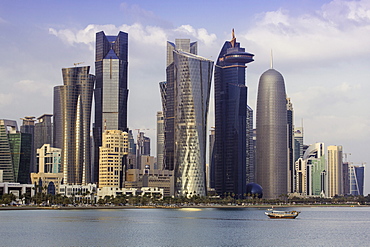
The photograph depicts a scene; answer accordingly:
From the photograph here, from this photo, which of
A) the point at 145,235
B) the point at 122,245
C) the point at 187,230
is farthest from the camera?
the point at 187,230

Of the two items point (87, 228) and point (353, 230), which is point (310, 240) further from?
point (87, 228)

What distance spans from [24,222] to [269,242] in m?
83.1

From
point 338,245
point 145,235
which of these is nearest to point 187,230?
point 145,235

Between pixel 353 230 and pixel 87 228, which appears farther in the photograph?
pixel 353 230

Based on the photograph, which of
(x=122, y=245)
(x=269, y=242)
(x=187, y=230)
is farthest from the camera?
(x=187, y=230)

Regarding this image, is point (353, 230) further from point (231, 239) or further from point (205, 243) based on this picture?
point (205, 243)

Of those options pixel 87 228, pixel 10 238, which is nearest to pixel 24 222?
pixel 87 228

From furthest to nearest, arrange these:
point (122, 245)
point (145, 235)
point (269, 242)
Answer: point (145, 235), point (269, 242), point (122, 245)

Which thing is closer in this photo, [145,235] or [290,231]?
[145,235]

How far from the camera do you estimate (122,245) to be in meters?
137

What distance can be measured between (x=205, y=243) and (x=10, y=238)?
4254 cm

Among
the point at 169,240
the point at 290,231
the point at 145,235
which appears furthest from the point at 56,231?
the point at 290,231

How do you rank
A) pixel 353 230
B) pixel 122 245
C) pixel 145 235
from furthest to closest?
pixel 353 230
pixel 145 235
pixel 122 245

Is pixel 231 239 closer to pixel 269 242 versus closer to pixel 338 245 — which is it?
pixel 269 242
